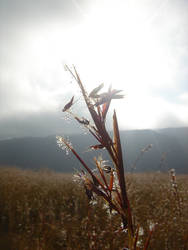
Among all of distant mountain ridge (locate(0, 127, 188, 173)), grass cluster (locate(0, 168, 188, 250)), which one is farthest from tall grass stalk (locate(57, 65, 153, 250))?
distant mountain ridge (locate(0, 127, 188, 173))

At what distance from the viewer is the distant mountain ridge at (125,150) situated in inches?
3041

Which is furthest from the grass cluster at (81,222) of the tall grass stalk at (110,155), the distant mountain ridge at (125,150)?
the distant mountain ridge at (125,150)

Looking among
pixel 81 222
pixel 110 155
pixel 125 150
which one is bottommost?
pixel 125 150

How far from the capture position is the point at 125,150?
79.1 meters

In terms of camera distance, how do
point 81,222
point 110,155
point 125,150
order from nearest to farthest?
point 110,155
point 81,222
point 125,150

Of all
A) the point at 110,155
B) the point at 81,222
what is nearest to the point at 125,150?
the point at 81,222

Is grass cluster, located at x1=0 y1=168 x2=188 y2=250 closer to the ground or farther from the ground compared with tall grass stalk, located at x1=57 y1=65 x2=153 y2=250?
closer to the ground

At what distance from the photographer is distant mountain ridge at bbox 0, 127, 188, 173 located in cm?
7725

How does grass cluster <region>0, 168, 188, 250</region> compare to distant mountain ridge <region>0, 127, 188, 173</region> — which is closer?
grass cluster <region>0, 168, 188, 250</region>

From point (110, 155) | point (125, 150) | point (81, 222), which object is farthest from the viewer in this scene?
point (125, 150)

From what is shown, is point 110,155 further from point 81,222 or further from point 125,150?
point 125,150

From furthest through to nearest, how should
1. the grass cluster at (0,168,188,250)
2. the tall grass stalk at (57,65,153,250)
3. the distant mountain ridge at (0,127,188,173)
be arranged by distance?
the distant mountain ridge at (0,127,188,173) → the grass cluster at (0,168,188,250) → the tall grass stalk at (57,65,153,250)

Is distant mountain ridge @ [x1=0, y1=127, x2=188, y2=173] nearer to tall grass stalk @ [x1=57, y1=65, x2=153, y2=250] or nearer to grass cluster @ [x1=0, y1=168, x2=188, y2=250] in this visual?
grass cluster @ [x1=0, y1=168, x2=188, y2=250]

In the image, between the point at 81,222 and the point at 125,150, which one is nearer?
the point at 81,222
